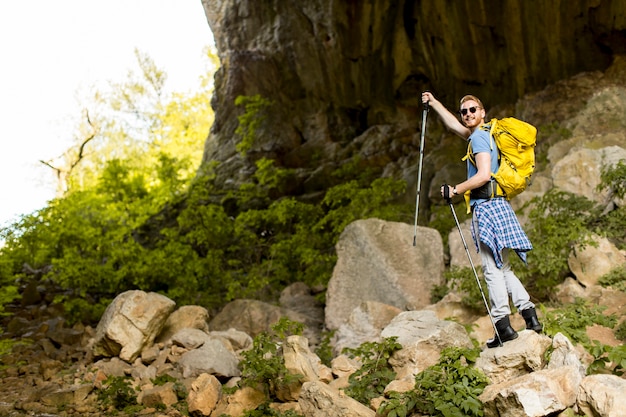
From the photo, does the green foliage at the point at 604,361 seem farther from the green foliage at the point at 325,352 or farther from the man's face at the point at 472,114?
the green foliage at the point at 325,352

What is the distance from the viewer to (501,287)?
4125 mm

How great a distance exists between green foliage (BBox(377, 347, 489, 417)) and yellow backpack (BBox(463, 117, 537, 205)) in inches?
50.5

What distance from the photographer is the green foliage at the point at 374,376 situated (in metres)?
4.98

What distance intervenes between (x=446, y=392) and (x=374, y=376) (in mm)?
1285

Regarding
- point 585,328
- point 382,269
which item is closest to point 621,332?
point 585,328

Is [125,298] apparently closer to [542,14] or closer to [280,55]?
[542,14]

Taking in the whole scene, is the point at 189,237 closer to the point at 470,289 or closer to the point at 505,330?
the point at 470,289

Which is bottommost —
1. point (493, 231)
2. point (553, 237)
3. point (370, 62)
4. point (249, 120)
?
point (553, 237)

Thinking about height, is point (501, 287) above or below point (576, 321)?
above

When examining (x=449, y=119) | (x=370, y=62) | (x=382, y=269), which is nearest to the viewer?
(x=449, y=119)

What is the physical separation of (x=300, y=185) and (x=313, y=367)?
1137 centimetres

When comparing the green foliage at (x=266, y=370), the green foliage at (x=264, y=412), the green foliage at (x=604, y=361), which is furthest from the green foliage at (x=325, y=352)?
the green foliage at (x=604, y=361)

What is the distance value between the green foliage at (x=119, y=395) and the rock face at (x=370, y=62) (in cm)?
994

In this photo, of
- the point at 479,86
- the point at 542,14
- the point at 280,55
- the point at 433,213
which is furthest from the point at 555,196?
the point at 280,55
